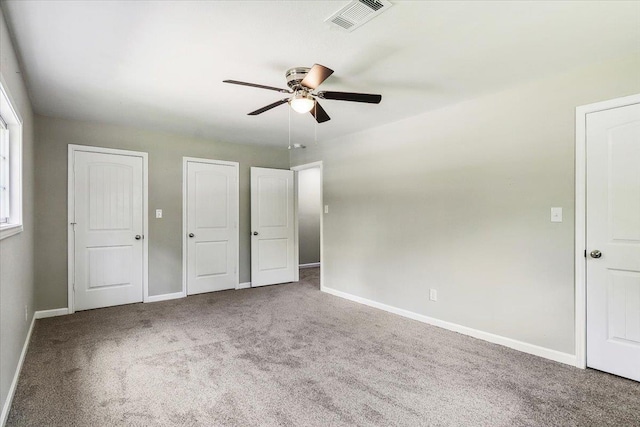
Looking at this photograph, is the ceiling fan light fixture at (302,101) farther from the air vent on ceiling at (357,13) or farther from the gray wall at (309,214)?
the gray wall at (309,214)

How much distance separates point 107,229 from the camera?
428cm

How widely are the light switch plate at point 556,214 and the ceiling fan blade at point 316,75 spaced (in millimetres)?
2194

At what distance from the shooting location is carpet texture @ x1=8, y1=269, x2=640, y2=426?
6.53 feet

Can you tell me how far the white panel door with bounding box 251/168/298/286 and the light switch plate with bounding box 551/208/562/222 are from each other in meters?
3.91

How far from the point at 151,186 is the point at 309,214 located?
12.4 ft

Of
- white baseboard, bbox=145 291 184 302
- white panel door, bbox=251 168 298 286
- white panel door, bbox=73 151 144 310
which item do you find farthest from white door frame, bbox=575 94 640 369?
white panel door, bbox=73 151 144 310

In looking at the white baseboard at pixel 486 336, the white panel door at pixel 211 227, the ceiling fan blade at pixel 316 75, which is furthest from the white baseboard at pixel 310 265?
the ceiling fan blade at pixel 316 75

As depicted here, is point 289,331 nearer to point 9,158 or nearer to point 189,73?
point 189,73

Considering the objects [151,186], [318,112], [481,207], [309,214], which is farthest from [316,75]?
[309,214]


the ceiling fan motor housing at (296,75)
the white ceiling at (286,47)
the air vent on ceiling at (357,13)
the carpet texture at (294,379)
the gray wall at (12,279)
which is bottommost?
the carpet texture at (294,379)

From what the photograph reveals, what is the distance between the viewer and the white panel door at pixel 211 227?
4.91 meters

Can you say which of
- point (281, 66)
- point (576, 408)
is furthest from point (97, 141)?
point (576, 408)

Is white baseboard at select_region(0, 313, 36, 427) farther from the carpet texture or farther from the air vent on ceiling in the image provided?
the air vent on ceiling

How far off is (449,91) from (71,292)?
486 centimetres
